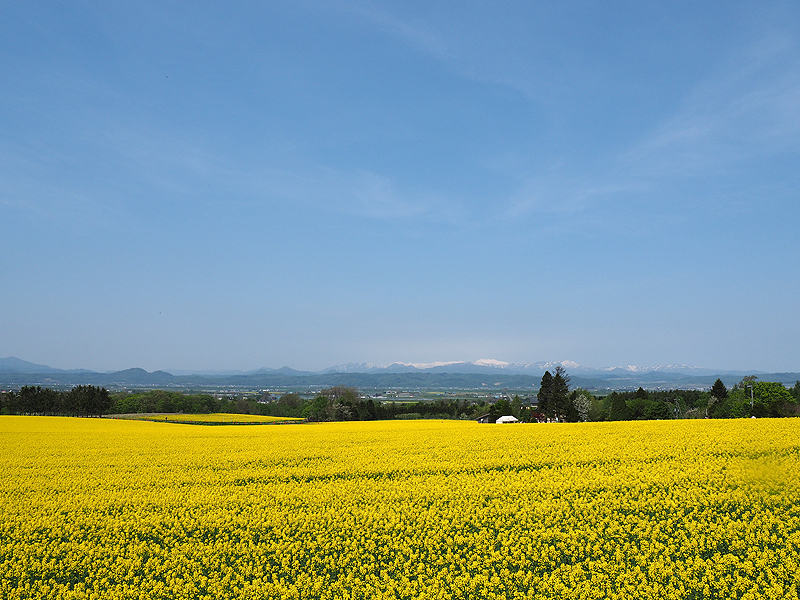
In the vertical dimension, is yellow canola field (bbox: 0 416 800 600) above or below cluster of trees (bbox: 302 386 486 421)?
above

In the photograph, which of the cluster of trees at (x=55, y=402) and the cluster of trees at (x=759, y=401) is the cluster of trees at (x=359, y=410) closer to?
the cluster of trees at (x=55, y=402)

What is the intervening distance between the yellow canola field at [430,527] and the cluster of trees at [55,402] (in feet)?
256

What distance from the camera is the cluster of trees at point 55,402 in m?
78.8

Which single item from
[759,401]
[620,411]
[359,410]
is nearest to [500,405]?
[620,411]

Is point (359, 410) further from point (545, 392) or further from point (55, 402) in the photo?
point (55, 402)

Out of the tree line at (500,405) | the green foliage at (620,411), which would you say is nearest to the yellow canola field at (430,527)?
the tree line at (500,405)

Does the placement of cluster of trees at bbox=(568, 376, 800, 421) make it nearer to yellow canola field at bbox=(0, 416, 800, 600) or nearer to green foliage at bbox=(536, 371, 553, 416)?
green foliage at bbox=(536, 371, 553, 416)

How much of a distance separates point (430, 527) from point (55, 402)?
3750 inches

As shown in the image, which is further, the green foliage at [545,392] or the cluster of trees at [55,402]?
the cluster of trees at [55,402]

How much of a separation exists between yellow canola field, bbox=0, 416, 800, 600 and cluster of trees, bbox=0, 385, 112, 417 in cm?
7794

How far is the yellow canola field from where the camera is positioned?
797cm

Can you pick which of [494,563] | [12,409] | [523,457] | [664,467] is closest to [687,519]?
[664,467]

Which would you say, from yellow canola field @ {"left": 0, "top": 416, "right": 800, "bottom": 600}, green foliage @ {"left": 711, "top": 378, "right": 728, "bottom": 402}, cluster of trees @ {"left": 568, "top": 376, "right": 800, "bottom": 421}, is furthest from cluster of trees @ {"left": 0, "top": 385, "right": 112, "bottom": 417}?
green foliage @ {"left": 711, "top": 378, "right": 728, "bottom": 402}

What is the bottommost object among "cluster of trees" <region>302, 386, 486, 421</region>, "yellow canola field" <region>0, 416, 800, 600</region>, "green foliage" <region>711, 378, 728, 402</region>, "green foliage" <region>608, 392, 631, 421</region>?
"cluster of trees" <region>302, 386, 486, 421</region>
